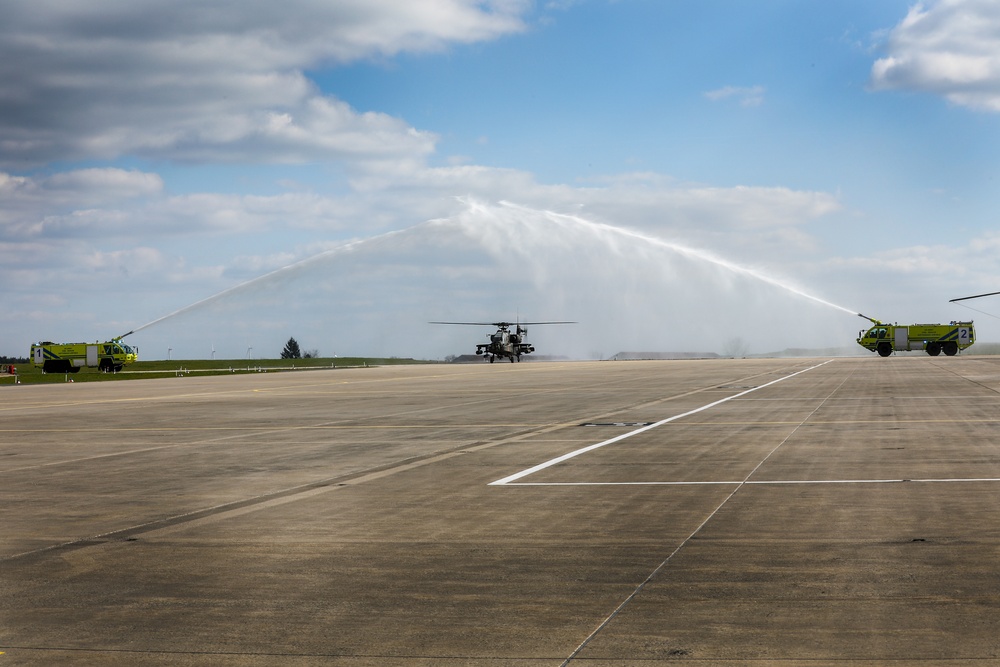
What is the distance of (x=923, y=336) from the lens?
102438 millimetres

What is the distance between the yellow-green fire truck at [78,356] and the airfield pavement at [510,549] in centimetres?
8459

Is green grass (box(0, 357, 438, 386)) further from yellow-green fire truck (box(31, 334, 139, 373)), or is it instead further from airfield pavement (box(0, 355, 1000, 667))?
airfield pavement (box(0, 355, 1000, 667))

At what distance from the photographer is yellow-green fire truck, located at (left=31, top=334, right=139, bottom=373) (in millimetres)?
101625

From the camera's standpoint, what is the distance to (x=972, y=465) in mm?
15828

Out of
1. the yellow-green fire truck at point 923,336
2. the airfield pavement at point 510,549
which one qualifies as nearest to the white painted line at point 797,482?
the airfield pavement at point 510,549

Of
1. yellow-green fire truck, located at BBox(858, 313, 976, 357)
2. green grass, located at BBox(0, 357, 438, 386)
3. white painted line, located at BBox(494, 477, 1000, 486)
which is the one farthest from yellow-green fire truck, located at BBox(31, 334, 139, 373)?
white painted line, located at BBox(494, 477, 1000, 486)

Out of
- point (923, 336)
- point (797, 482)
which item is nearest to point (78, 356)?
point (923, 336)

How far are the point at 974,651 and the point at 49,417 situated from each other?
3099 cm

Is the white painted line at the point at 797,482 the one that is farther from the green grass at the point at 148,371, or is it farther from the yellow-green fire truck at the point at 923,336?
the yellow-green fire truck at the point at 923,336

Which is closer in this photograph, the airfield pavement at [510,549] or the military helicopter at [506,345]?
the airfield pavement at [510,549]

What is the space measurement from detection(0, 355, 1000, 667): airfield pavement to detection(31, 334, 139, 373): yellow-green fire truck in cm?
8459

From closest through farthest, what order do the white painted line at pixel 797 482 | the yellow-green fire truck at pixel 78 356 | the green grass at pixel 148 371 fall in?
1. the white painted line at pixel 797 482
2. the green grass at pixel 148 371
3. the yellow-green fire truck at pixel 78 356

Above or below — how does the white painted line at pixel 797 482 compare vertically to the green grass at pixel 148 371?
below

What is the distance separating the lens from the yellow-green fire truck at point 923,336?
102 m
